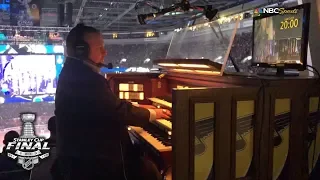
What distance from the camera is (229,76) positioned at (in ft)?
7.44

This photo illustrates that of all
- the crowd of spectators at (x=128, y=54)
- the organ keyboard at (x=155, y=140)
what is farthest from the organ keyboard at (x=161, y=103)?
the crowd of spectators at (x=128, y=54)

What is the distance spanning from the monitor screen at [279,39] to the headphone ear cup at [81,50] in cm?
136

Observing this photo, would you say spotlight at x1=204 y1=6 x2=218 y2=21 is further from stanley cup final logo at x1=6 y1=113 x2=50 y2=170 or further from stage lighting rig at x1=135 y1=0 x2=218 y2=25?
stanley cup final logo at x1=6 y1=113 x2=50 y2=170

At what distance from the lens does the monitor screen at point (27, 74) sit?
5539mm

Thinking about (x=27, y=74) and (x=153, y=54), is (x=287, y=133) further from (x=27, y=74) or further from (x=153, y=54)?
(x=153, y=54)

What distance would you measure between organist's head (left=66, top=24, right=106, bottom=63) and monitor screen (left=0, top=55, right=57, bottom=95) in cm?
398

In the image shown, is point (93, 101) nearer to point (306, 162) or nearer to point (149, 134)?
point (149, 134)

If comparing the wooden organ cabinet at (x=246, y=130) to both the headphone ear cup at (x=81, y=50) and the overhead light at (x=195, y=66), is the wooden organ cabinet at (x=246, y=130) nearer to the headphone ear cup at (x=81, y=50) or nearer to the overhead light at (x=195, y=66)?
the overhead light at (x=195, y=66)

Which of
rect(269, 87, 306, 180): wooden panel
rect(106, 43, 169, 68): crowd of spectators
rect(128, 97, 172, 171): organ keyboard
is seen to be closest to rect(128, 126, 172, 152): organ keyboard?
rect(128, 97, 172, 171): organ keyboard

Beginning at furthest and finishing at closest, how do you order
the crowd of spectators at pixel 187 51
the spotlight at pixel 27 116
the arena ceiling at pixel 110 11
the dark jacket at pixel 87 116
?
the arena ceiling at pixel 110 11, the spotlight at pixel 27 116, the crowd of spectators at pixel 187 51, the dark jacket at pixel 87 116

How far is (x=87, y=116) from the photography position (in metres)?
1.93

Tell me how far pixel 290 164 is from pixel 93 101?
146 centimetres

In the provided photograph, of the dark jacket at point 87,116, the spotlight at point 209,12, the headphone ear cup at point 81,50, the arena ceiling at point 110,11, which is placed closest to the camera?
the dark jacket at point 87,116

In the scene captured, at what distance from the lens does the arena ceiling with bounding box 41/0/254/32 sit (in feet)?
21.1
